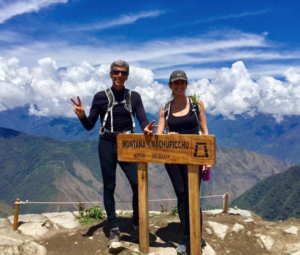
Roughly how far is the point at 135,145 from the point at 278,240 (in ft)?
18.0

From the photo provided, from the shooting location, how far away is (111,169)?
8.34 meters

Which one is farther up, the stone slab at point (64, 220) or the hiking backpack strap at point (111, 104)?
Answer: the hiking backpack strap at point (111, 104)

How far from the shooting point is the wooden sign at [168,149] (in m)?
6.93

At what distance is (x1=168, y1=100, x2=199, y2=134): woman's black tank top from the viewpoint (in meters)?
7.49

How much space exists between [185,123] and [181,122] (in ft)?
0.34

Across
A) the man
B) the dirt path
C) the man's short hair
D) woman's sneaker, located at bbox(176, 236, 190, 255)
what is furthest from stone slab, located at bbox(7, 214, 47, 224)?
the man's short hair

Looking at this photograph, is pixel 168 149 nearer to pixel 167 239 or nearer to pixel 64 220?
pixel 167 239

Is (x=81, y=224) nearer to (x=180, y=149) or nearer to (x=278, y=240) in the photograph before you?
(x=180, y=149)

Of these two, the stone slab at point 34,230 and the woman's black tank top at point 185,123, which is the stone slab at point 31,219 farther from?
the woman's black tank top at point 185,123

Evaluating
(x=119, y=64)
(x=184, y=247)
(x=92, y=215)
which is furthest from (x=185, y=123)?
(x=92, y=215)

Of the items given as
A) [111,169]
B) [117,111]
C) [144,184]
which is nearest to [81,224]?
[111,169]

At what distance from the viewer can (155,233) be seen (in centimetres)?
945

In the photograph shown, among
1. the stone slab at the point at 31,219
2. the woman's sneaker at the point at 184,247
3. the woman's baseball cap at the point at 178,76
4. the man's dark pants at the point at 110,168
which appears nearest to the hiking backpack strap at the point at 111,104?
the man's dark pants at the point at 110,168

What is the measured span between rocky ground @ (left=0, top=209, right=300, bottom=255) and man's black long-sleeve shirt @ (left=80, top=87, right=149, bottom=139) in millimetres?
3345
